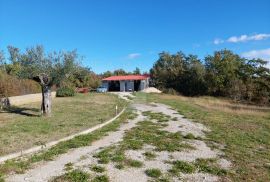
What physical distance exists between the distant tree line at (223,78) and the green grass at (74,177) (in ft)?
168

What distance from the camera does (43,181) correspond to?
23.0ft

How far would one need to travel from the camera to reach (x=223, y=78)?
192 feet

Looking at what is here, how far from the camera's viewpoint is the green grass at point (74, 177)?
7.02m

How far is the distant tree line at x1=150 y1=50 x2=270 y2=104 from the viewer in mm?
55250

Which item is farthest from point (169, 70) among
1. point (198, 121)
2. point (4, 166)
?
point (4, 166)

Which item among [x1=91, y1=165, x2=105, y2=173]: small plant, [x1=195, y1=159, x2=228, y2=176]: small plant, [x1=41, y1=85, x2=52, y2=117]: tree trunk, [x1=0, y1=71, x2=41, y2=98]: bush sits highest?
[x1=0, y1=71, x2=41, y2=98]: bush

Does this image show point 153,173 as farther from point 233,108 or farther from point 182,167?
point 233,108

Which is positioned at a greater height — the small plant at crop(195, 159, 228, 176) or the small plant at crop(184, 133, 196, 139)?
the small plant at crop(184, 133, 196, 139)

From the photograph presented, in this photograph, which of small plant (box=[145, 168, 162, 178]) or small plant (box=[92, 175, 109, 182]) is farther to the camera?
small plant (box=[145, 168, 162, 178])

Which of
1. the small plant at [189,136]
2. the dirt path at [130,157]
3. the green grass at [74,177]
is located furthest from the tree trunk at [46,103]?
the green grass at [74,177]

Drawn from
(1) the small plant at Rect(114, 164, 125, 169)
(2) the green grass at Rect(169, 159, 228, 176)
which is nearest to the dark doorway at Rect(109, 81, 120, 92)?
(2) the green grass at Rect(169, 159, 228, 176)

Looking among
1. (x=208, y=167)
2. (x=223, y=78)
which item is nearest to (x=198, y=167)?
(x=208, y=167)

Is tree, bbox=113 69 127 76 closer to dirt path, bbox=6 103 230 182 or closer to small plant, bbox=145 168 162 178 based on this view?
dirt path, bbox=6 103 230 182

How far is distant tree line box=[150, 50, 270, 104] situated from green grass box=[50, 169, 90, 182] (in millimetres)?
51249
